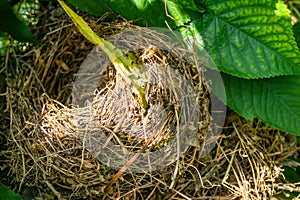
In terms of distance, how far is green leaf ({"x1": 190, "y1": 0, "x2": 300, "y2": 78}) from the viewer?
1170mm

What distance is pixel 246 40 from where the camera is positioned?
46.5 inches

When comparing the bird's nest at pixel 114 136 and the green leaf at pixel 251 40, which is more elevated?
the green leaf at pixel 251 40

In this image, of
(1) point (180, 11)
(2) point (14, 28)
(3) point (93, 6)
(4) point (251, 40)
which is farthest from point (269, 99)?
(2) point (14, 28)

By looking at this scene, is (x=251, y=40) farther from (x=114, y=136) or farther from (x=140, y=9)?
(x=114, y=136)

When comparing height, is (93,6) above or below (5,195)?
above

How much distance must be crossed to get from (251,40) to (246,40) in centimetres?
1

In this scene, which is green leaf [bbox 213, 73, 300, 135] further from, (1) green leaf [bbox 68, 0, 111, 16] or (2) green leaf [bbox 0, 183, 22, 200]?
(2) green leaf [bbox 0, 183, 22, 200]

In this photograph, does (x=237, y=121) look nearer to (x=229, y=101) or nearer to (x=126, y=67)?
(x=229, y=101)

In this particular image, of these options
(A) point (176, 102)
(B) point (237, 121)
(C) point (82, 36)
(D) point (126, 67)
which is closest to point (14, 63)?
(C) point (82, 36)

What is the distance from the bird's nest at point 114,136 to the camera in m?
1.17

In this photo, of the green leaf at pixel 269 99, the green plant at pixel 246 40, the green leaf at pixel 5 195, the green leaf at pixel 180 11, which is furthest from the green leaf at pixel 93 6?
the green leaf at pixel 5 195

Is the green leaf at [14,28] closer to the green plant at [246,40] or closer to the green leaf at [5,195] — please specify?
the green plant at [246,40]

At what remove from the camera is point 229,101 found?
122 cm

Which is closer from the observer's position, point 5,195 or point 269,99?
point 5,195
